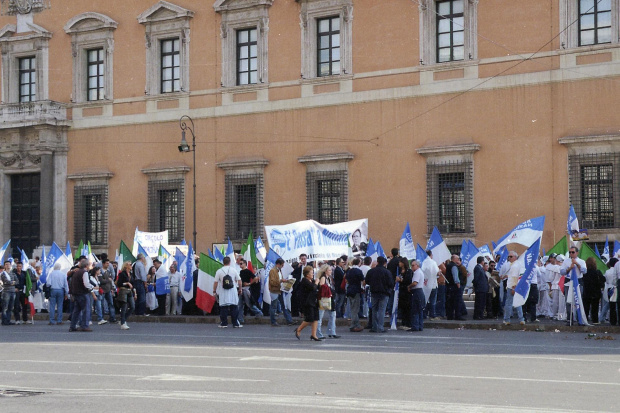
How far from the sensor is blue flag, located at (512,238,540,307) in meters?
24.3

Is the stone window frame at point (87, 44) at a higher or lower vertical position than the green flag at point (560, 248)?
higher

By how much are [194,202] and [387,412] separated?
31477mm

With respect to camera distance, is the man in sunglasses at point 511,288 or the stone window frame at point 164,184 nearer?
the man in sunglasses at point 511,288

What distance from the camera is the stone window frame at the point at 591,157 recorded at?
33812 mm

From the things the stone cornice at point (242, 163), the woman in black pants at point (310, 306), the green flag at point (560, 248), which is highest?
the stone cornice at point (242, 163)

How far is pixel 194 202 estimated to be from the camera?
137ft

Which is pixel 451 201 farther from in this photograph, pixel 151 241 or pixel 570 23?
pixel 151 241

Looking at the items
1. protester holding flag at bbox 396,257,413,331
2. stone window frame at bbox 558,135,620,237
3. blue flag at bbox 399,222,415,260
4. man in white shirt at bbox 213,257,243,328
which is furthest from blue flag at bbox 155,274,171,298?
stone window frame at bbox 558,135,620,237

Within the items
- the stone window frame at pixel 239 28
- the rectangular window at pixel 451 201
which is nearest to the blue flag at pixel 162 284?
the rectangular window at pixel 451 201

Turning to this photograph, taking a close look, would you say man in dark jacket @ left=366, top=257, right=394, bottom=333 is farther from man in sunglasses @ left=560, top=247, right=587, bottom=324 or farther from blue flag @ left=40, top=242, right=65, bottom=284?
blue flag @ left=40, top=242, right=65, bottom=284

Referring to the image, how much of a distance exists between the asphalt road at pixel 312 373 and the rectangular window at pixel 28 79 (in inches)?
993

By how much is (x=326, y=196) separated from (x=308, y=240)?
10911mm

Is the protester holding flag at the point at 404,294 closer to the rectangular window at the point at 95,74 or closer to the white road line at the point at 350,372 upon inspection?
the white road line at the point at 350,372

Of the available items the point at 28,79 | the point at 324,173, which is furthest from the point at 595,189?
the point at 28,79
